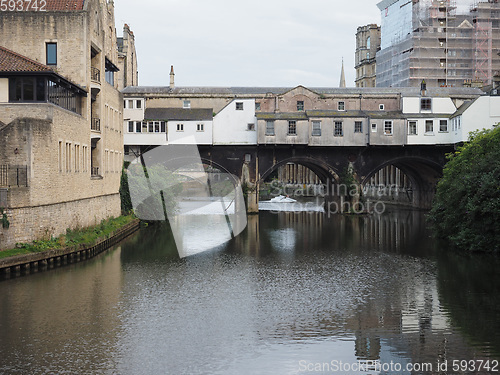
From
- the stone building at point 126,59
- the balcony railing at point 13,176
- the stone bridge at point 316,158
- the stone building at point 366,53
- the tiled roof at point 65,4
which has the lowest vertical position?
the balcony railing at point 13,176

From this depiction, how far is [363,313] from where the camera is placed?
65.0 feet

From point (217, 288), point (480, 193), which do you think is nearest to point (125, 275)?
point (217, 288)

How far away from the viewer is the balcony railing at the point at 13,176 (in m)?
26.1

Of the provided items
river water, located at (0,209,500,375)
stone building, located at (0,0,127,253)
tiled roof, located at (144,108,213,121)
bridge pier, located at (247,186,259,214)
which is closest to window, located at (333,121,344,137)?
bridge pier, located at (247,186,259,214)

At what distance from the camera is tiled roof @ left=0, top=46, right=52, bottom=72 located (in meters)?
28.9

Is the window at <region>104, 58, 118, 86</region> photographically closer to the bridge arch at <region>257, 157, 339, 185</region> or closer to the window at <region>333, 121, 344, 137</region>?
the bridge arch at <region>257, 157, 339, 185</region>

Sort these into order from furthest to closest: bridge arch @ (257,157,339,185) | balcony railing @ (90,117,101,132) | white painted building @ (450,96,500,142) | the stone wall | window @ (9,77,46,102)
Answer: bridge arch @ (257,157,339,185) → white painted building @ (450,96,500,142) → balcony railing @ (90,117,101,132) → window @ (9,77,46,102) → the stone wall

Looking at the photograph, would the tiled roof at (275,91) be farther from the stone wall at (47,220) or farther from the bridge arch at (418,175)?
the stone wall at (47,220)

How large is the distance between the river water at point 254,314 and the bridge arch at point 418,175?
2531cm

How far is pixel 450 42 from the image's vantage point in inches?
3127

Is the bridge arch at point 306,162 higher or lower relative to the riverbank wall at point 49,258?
higher

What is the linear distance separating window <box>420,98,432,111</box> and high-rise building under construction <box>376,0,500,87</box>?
24000 mm
